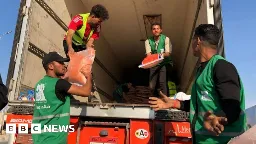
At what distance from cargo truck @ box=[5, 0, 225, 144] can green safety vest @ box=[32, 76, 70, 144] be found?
1.60 ft

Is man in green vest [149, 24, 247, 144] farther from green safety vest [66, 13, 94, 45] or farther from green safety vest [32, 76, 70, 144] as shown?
green safety vest [66, 13, 94, 45]

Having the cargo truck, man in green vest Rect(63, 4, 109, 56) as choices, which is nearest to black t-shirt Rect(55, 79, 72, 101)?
the cargo truck

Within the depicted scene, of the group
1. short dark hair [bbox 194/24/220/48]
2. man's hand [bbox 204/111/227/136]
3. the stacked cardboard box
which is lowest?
man's hand [bbox 204/111/227/136]

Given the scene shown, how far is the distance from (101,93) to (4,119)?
13.3 feet

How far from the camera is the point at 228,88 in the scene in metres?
1.75

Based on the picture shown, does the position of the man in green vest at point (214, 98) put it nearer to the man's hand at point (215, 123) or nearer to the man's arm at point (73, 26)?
the man's hand at point (215, 123)

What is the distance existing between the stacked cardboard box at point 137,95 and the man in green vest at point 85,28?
2.56 meters

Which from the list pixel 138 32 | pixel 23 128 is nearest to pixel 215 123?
pixel 23 128

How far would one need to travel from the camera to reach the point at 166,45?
182 inches

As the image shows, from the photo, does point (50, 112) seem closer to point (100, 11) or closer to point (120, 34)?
point (100, 11)

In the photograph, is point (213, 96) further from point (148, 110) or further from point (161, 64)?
point (161, 64)

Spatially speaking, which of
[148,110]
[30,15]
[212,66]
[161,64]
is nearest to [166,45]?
[161,64]

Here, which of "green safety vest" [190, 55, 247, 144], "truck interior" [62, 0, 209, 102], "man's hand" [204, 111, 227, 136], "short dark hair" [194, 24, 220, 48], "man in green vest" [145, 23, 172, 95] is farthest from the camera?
"truck interior" [62, 0, 209, 102]

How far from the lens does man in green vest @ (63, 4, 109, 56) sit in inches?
161
